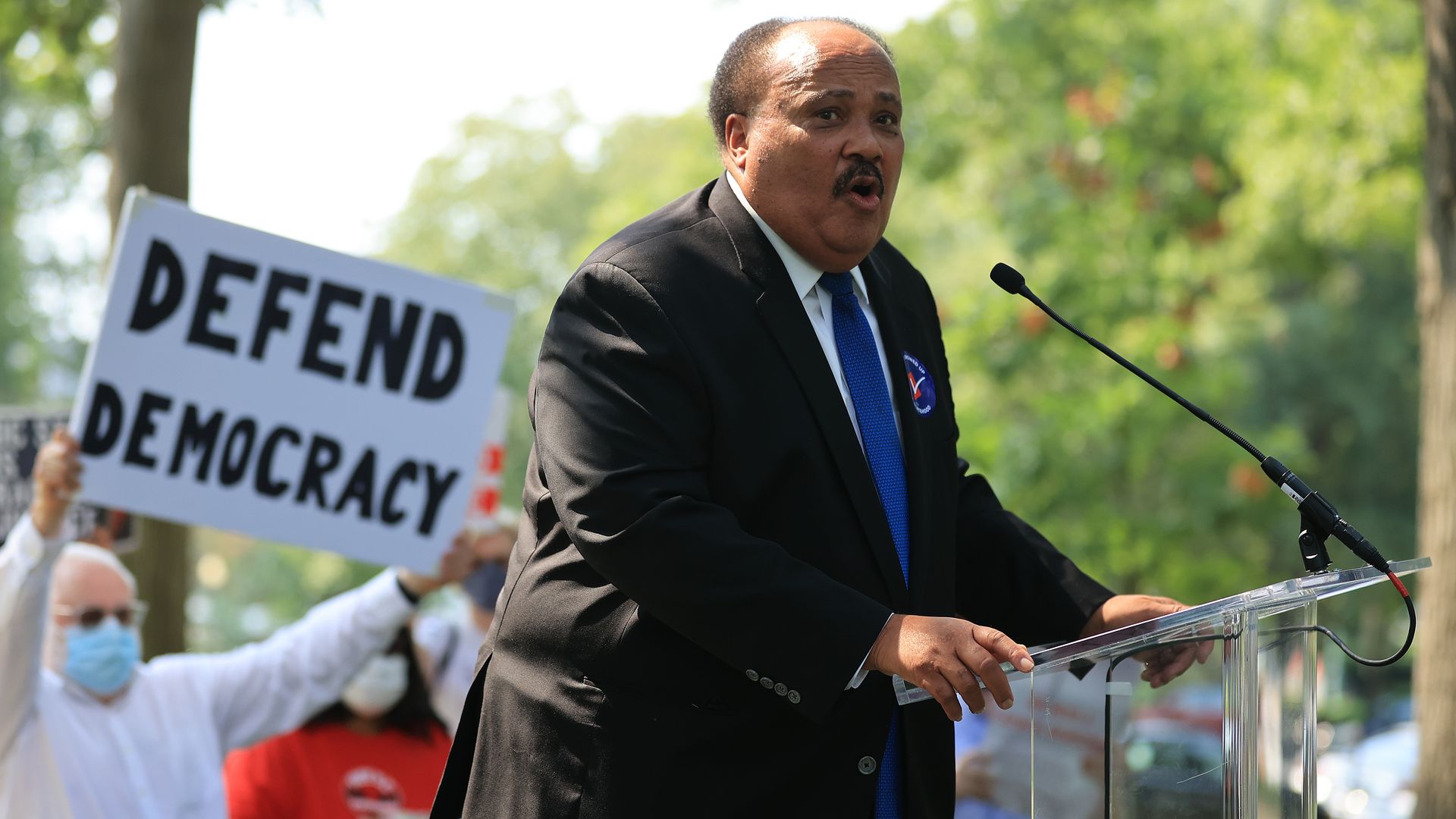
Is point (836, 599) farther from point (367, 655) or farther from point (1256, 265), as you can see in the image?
point (1256, 265)

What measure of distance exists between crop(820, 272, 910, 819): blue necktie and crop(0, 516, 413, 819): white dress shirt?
2.94 meters

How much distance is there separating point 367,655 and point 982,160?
13.7m

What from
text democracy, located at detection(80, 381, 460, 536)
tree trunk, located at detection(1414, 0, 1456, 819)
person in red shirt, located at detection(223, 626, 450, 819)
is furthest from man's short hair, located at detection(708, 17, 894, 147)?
tree trunk, located at detection(1414, 0, 1456, 819)

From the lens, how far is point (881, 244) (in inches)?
127

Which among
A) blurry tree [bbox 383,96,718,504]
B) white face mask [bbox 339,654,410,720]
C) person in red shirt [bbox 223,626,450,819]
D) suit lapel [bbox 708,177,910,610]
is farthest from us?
blurry tree [bbox 383,96,718,504]

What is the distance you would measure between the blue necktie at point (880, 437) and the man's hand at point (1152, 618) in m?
0.42

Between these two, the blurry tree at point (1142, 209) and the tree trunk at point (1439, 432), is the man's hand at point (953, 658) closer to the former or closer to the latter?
the tree trunk at point (1439, 432)

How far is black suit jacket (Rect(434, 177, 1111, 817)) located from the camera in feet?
7.82

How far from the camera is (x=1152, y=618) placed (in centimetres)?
274

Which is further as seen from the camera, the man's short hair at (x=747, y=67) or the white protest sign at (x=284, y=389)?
the white protest sign at (x=284, y=389)

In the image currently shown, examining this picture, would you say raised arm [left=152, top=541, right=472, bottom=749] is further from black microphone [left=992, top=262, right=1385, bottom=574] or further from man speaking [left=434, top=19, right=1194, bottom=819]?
black microphone [left=992, top=262, right=1385, bottom=574]

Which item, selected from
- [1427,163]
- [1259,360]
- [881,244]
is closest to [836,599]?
[881,244]

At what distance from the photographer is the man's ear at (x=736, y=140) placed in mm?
2842

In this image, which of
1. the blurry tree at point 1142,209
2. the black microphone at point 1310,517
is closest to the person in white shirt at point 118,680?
the black microphone at point 1310,517
